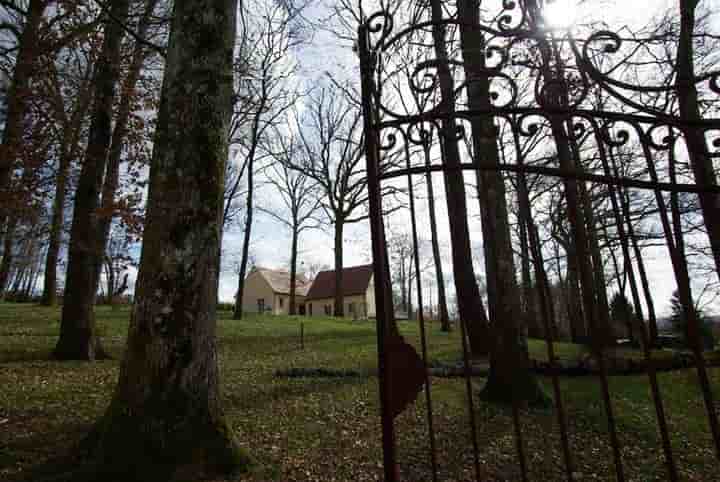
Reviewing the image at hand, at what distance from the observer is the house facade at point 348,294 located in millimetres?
37312

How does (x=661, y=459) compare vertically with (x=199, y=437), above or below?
below

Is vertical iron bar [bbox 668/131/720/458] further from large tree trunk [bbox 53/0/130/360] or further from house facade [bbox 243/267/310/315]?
house facade [bbox 243/267/310/315]

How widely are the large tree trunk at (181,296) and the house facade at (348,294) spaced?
33.4 m

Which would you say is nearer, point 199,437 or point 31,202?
point 199,437

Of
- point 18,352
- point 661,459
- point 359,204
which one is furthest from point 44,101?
point 359,204

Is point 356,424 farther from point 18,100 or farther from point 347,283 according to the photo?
point 347,283

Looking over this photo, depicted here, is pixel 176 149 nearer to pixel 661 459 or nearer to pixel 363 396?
pixel 363 396

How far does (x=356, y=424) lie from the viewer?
4.45 m

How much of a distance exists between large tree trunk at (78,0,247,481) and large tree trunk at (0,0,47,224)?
16.9 feet

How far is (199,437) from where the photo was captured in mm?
2934

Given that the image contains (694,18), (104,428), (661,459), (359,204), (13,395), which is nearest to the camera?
(104,428)

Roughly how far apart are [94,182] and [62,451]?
17.2 feet

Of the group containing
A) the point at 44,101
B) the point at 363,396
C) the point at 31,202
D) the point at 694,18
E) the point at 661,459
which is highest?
the point at 694,18

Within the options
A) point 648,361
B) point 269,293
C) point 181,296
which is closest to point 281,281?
point 269,293
